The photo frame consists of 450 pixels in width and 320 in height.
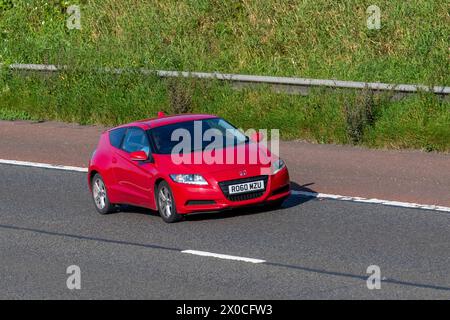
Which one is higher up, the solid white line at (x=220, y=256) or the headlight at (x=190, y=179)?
the headlight at (x=190, y=179)

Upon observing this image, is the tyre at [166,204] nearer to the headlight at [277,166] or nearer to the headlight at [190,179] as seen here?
the headlight at [190,179]

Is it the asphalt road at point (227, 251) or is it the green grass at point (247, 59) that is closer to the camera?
the asphalt road at point (227, 251)

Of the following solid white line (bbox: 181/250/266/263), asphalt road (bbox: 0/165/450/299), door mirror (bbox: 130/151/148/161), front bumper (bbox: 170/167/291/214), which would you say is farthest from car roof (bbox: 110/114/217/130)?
solid white line (bbox: 181/250/266/263)

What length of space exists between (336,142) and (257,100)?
251 cm

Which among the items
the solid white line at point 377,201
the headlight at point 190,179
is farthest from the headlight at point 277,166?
the solid white line at point 377,201

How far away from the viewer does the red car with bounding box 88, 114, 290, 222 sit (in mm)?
16406

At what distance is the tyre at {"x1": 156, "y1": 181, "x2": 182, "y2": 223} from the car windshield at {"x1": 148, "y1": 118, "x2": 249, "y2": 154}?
651 mm

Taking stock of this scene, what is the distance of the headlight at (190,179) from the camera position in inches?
647

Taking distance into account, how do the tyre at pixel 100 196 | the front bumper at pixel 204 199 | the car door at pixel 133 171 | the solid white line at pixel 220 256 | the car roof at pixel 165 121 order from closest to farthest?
the solid white line at pixel 220 256 < the front bumper at pixel 204 199 < the car door at pixel 133 171 < the car roof at pixel 165 121 < the tyre at pixel 100 196

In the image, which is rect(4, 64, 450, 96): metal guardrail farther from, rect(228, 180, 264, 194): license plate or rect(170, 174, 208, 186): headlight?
rect(170, 174, 208, 186): headlight

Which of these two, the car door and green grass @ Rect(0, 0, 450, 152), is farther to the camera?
green grass @ Rect(0, 0, 450, 152)

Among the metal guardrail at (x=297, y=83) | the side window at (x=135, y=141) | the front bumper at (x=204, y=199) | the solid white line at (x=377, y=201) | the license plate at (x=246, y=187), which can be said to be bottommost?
the solid white line at (x=377, y=201)
